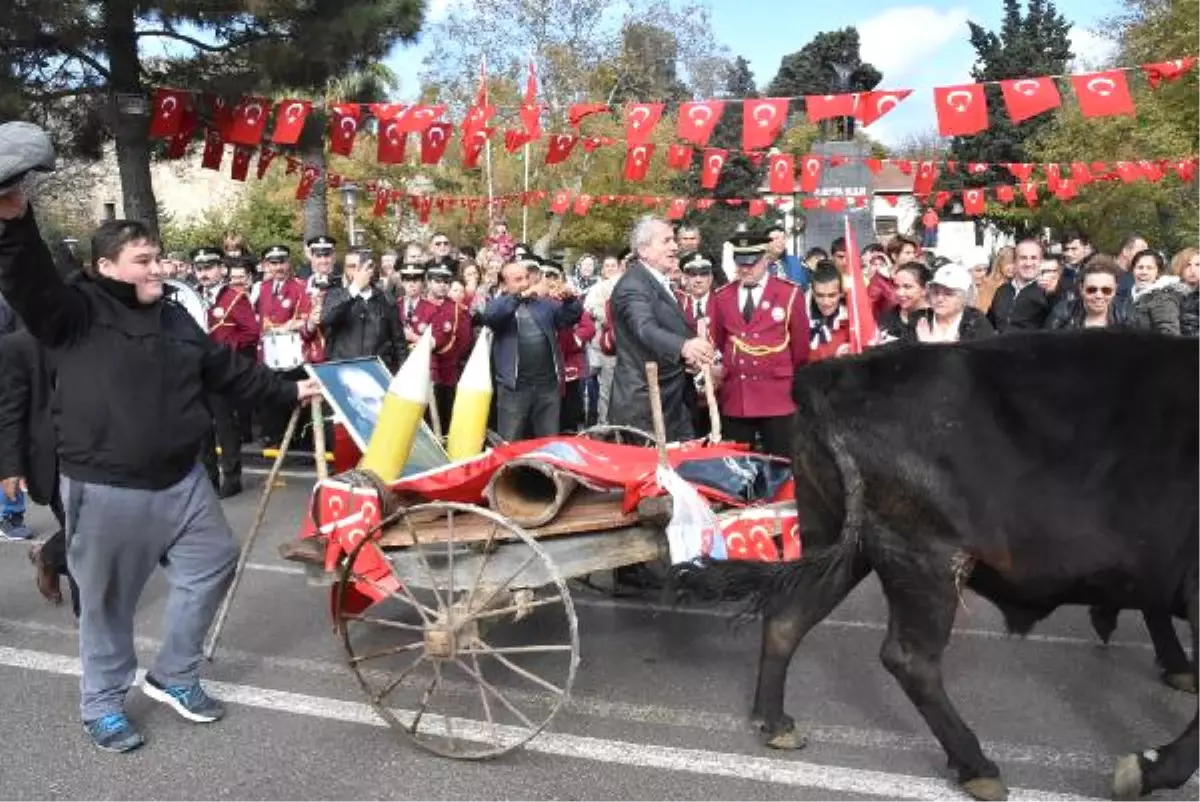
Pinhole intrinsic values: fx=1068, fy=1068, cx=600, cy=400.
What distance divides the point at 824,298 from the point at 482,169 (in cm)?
2748

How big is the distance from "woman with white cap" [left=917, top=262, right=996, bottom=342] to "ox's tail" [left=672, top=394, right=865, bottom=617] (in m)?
1.73

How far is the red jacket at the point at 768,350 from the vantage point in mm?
5980

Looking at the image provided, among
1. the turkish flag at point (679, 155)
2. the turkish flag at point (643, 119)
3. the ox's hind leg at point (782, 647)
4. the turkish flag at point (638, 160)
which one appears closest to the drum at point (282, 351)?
the ox's hind leg at point (782, 647)

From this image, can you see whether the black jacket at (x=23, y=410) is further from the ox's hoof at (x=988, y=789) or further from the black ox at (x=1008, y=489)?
the ox's hoof at (x=988, y=789)

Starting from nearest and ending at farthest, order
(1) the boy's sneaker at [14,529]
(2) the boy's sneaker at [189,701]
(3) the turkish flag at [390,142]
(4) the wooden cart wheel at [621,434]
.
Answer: (2) the boy's sneaker at [189,701], (4) the wooden cart wheel at [621,434], (1) the boy's sneaker at [14,529], (3) the turkish flag at [390,142]

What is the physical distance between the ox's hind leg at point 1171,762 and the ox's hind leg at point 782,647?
100cm

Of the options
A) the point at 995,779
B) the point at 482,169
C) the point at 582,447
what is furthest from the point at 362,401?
the point at 482,169

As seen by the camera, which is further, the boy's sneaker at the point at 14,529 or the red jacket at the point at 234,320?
the red jacket at the point at 234,320

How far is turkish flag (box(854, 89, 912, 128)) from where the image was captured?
10.6 meters

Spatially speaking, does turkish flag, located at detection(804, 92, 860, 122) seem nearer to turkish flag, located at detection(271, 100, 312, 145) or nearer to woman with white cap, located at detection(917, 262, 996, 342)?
turkish flag, located at detection(271, 100, 312, 145)

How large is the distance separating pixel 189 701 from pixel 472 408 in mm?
1667

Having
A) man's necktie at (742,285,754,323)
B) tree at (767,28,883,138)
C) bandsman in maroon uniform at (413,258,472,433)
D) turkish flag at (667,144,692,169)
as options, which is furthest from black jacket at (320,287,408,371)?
tree at (767,28,883,138)

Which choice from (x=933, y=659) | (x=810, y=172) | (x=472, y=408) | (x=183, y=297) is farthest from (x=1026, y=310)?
(x=810, y=172)

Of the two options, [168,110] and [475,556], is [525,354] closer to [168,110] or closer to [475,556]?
[475,556]
